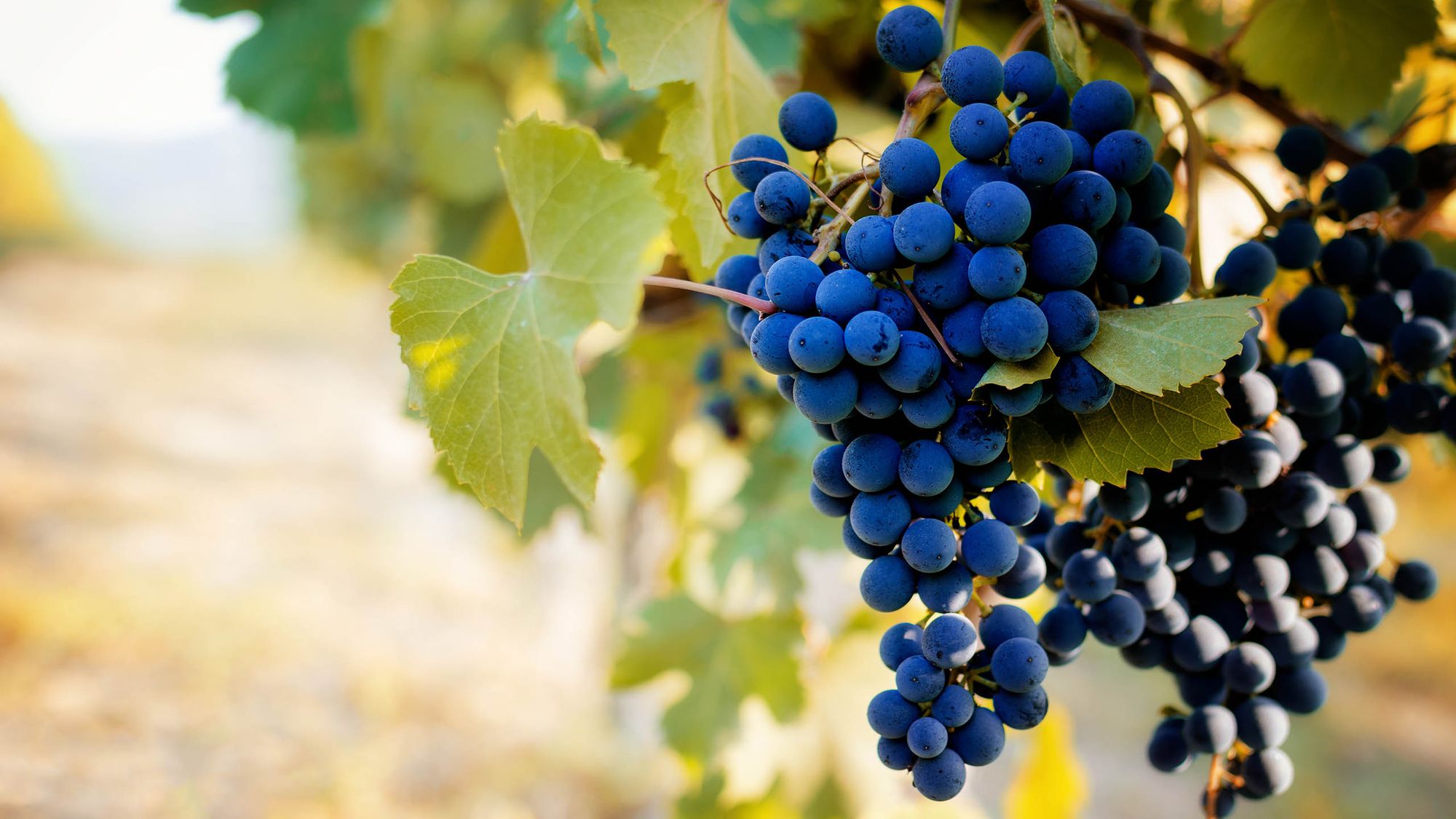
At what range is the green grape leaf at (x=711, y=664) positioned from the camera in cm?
94

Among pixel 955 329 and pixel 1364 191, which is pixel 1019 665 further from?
pixel 1364 191

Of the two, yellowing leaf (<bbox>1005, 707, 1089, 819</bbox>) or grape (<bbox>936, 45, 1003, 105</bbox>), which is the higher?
grape (<bbox>936, 45, 1003, 105</bbox>)

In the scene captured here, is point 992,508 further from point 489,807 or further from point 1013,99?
point 489,807

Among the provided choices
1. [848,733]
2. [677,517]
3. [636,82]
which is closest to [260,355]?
[677,517]

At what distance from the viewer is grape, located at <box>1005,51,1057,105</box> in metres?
0.34

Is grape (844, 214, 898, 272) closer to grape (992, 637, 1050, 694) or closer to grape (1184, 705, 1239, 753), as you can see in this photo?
grape (992, 637, 1050, 694)

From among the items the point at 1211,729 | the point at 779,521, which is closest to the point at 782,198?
the point at 1211,729

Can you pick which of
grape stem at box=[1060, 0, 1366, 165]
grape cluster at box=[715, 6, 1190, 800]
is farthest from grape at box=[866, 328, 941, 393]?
grape stem at box=[1060, 0, 1366, 165]

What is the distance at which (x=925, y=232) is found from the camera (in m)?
0.30

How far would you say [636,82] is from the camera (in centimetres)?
43

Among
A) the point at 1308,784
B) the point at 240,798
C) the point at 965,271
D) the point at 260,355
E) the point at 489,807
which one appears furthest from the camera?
the point at 260,355

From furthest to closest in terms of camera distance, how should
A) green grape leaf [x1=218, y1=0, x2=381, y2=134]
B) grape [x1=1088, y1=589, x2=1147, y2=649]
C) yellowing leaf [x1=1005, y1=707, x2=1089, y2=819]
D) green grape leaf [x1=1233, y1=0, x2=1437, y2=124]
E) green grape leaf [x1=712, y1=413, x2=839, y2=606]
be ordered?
yellowing leaf [x1=1005, y1=707, x2=1089, y2=819] → green grape leaf [x1=712, y1=413, x2=839, y2=606] → green grape leaf [x1=218, y1=0, x2=381, y2=134] → green grape leaf [x1=1233, y1=0, x2=1437, y2=124] → grape [x1=1088, y1=589, x2=1147, y2=649]

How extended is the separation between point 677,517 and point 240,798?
6.08 feet

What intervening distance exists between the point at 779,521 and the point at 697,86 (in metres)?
0.59
